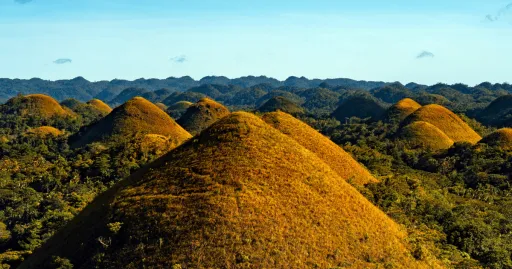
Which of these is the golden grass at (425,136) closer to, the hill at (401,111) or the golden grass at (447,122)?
the golden grass at (447,122)

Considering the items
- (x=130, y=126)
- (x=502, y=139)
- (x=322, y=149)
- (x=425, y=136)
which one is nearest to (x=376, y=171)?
(x=322, y=149)

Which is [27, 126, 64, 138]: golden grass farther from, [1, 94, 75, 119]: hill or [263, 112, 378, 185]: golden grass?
[263, 112, 378, 185]: golden grass

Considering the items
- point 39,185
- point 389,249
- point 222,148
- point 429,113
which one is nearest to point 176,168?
point 222,148

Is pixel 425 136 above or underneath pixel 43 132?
underneath

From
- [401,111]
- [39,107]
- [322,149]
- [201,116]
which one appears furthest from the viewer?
[39,107]

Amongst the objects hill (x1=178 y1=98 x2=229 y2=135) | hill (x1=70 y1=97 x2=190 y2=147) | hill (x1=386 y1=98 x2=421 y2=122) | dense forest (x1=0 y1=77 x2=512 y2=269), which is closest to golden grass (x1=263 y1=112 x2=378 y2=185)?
dense forest (x1=0 y1=77 x2=512 y2=269)

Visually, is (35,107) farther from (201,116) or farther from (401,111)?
(401,111)
